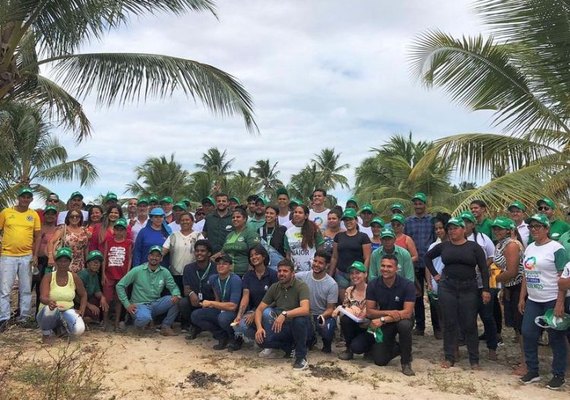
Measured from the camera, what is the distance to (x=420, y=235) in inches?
291

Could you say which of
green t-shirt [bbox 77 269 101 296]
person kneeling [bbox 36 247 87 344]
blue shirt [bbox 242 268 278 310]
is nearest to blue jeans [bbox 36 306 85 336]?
person kneeling [bbox 36 247 87 344]

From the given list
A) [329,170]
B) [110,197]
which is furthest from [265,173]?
[110,197]

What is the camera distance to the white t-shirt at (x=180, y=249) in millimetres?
7508

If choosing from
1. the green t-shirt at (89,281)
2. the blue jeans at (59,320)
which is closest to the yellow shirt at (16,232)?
the green t-shirt at (89,281)

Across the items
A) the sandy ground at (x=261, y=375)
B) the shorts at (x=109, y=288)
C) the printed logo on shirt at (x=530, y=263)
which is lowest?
the sandy ground at (x=261, y=375)

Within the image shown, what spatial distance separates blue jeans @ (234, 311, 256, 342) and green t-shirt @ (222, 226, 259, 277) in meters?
0.73

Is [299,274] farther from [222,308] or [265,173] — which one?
[265,173]

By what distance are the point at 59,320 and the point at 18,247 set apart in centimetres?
117

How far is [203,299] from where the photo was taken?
716 centimetres

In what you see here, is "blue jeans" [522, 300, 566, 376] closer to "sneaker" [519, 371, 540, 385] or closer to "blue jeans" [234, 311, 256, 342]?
"sneaker" [519, 371, 540, 385]

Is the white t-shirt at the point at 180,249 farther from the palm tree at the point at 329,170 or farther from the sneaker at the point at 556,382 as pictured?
the palm tree at the point at 329,170

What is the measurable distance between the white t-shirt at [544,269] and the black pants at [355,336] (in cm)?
191

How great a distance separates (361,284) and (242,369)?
69.4 inches

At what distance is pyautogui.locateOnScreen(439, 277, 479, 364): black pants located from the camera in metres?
5.95
